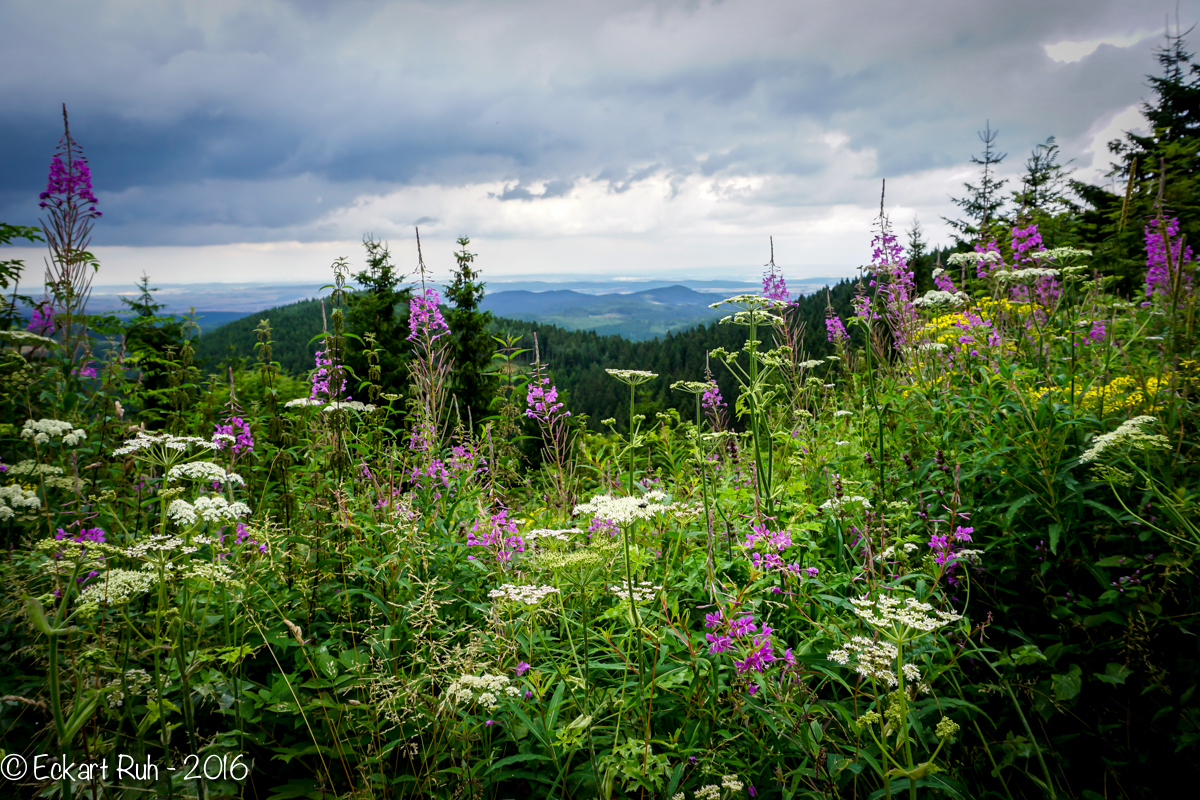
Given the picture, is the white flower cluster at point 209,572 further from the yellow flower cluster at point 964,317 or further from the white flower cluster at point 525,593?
the yellow flower cluster at point 964,317

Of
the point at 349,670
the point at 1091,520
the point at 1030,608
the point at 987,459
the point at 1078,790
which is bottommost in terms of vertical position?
the point at 1078,790

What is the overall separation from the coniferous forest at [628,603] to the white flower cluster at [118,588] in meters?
0.02

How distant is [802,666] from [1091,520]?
1984 millimetres

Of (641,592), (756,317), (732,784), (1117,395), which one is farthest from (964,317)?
(732,784)

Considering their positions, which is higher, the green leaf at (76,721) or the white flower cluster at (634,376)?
the white flower cluster at (634,376)

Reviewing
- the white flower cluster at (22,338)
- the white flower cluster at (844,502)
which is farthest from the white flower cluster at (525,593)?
the white flower cluster at (22,338)

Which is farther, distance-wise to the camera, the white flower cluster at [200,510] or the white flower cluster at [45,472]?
the white flower cluster at [45,472]

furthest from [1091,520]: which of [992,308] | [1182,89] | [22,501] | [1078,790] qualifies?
[1182,89]

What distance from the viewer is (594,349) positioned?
113 m

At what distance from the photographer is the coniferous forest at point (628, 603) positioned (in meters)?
1.95

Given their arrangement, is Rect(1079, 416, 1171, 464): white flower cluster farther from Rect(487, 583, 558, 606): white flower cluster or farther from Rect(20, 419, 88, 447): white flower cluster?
Rect(20, 419, 88, 447): white flower cluster

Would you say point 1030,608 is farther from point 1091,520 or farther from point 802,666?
point 802,666

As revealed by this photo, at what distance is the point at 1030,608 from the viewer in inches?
108

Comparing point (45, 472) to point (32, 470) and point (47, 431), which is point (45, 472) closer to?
point (32, 470)
